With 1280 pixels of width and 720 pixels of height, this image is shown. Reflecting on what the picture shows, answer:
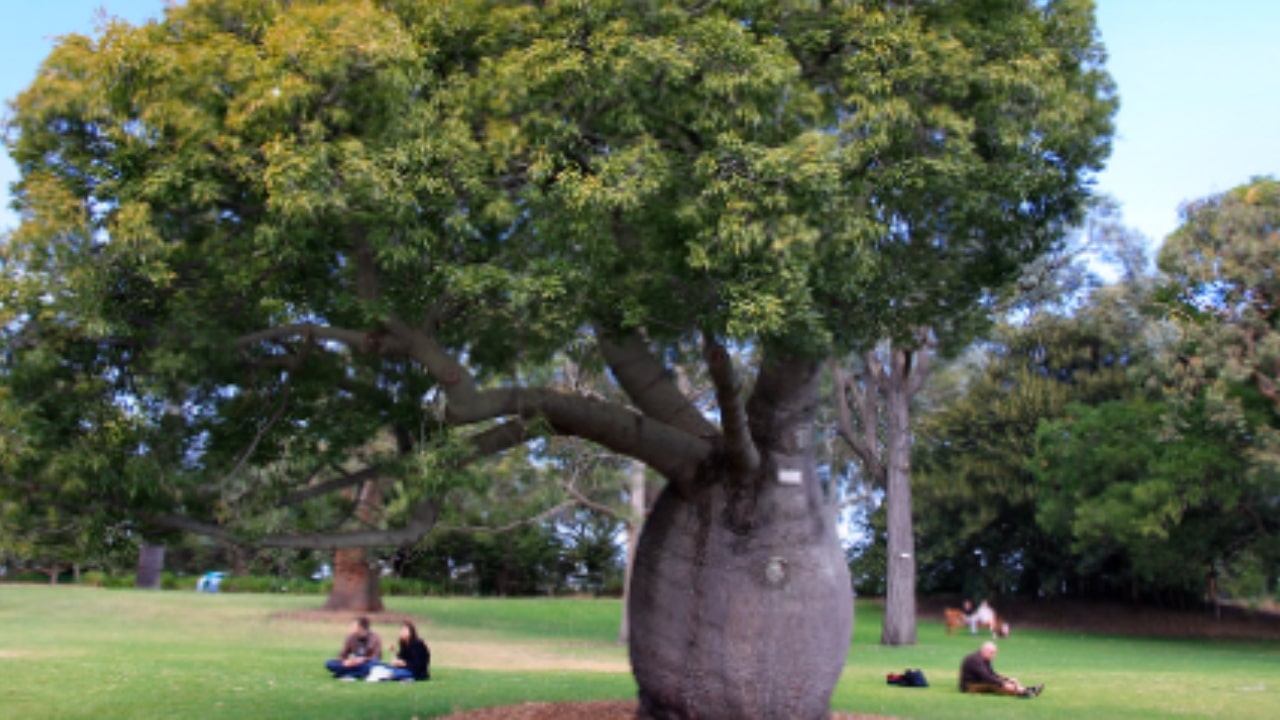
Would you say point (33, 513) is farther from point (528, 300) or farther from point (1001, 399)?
point (1001, 399)

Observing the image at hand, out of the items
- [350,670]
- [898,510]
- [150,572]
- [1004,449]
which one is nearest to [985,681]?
[350,670]

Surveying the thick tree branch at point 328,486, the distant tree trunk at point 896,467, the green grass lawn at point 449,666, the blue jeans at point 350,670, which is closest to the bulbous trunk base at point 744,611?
the thick tree branch at point 328,486

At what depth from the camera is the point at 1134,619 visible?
37.9 metres

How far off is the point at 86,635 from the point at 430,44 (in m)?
19.8

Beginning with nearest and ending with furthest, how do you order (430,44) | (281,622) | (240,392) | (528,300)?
(528,300) < (430,44) < (240,392) < (281,622)

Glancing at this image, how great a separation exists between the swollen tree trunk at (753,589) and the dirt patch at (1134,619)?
27.9 meters

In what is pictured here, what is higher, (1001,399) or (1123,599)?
(1001,399)

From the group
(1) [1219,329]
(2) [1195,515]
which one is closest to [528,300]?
(1) [1219,329]

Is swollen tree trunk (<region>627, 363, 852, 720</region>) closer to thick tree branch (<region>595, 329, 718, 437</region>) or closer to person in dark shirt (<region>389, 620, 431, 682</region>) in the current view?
thick tree branch (<region>595, 329, 718, 437</region>)

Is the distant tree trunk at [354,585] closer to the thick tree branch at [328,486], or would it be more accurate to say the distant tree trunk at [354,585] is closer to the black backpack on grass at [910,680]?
the black backpack on grass at [910,680]

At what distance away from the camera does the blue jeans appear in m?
16.3

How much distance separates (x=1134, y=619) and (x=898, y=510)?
529 inches

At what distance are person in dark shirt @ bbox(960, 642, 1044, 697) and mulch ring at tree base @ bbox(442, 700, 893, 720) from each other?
401 cm

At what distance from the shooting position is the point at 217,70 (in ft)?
30.0
